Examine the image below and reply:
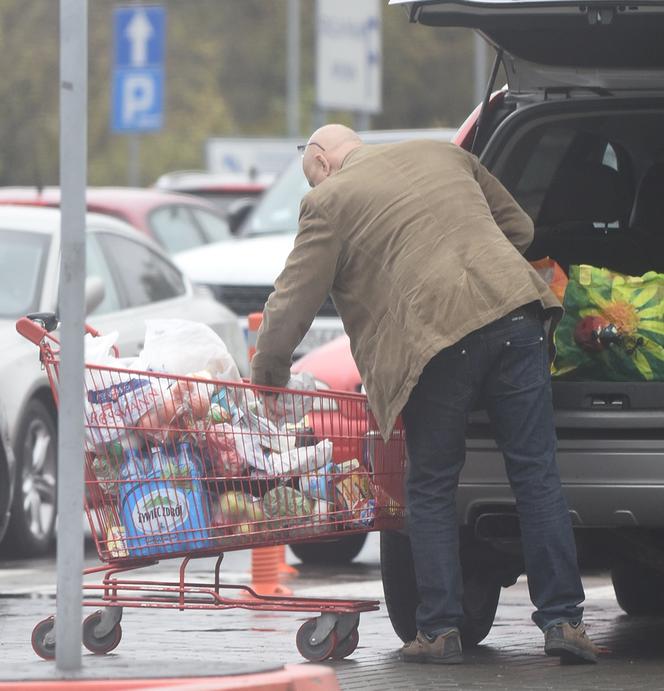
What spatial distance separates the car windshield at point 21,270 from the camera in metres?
10.9

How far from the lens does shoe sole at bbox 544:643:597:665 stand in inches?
259

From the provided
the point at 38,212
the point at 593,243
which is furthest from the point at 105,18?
the point at 593,243

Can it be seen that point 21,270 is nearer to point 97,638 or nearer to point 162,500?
point 97,638

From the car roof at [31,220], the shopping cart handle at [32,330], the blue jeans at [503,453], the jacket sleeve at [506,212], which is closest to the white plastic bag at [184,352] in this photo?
the shopping cart handle at [32,330]

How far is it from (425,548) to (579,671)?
59 cm

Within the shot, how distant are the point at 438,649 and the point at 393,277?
1143 mm

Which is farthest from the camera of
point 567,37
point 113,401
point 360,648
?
point 360,648

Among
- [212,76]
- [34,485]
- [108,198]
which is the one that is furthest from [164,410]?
[212,76]

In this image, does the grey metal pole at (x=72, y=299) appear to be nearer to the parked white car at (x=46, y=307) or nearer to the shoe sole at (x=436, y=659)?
the shoe sole at (x=436, y=659)

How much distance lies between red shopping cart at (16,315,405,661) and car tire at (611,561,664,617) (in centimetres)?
194

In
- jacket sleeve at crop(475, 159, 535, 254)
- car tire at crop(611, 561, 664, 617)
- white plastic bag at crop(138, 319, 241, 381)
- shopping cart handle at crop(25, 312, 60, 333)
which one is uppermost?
jacket sleeve at crop(475, 159, 535, 254)

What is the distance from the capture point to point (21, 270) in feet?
36.8

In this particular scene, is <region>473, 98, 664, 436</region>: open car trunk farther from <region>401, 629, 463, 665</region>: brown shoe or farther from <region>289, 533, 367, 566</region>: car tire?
<region>289, 533, 367, 566</region>: car tire

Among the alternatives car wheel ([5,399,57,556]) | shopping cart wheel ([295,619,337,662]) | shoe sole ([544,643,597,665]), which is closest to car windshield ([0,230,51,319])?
car wheel ([5,399,57,556])
